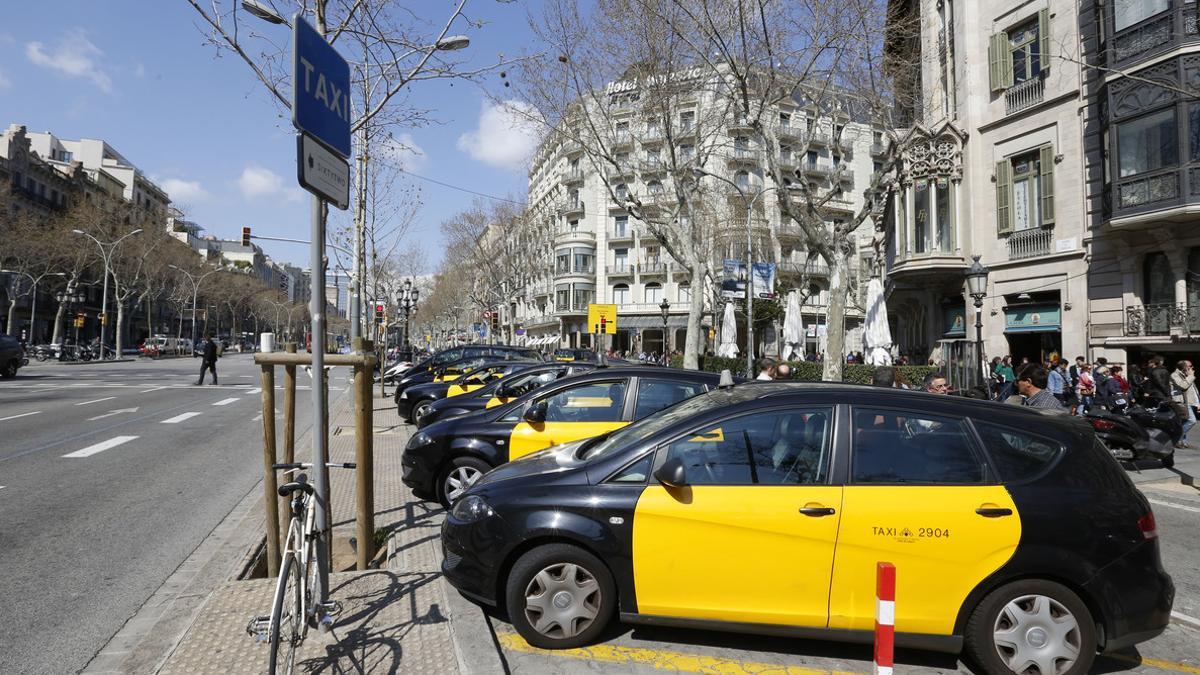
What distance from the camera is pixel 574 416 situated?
265 inches

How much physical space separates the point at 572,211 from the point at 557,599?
5586 centimetres

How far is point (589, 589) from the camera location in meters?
3.67

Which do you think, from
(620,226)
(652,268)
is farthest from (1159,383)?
(620,226)

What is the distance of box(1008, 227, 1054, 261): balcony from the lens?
766 inches

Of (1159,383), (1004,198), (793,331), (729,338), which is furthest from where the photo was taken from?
(729,338)

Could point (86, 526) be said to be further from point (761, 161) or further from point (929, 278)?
point (761, 161)

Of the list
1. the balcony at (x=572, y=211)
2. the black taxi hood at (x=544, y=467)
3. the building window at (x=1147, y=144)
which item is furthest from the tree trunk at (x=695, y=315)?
the balcony at (x=572, y=211)

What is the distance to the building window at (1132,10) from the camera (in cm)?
1642

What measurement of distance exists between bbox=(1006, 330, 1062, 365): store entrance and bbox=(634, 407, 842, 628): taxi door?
20156 mm

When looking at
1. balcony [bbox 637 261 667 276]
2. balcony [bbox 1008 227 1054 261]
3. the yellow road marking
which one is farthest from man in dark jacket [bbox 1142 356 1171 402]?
balcony [bbox 637 261 667 276]

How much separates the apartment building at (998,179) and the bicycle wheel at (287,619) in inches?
792

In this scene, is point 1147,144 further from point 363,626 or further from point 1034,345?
point 363,626

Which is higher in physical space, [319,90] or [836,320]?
[319,90]

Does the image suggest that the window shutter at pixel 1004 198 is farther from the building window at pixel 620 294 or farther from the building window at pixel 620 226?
the building window at pixel 620 226
